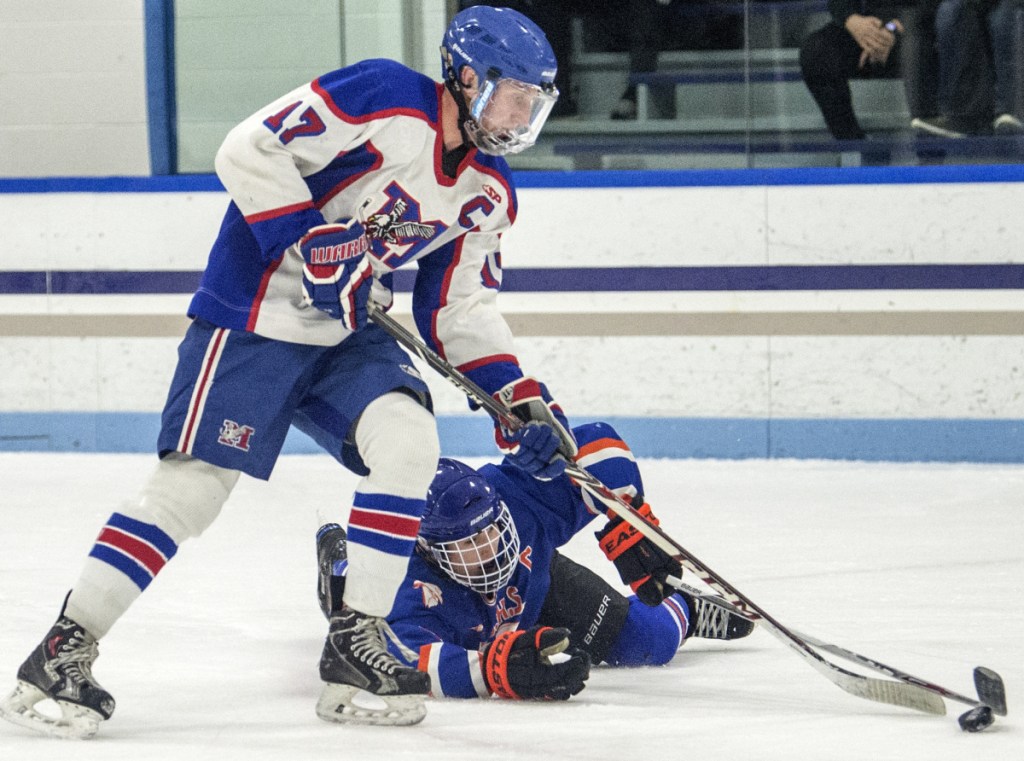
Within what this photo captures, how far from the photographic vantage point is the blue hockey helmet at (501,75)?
7.17 feet

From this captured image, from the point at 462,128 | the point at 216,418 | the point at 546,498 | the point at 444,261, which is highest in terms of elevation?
the point at 462,128

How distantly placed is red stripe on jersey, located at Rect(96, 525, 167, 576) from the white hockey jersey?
316mm

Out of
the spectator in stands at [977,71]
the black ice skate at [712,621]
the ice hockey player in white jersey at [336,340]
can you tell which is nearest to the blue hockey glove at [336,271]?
the ice hockey player in white jersey at [336,340]

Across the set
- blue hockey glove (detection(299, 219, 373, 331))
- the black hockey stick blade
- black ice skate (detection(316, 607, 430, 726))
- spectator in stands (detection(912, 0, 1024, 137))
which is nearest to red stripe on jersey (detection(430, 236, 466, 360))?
blue hockey glove (detection(299, 219, 373, 331))

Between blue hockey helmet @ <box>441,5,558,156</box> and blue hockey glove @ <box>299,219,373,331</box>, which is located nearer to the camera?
blue hockey glove @ <box>299,219,373,331</box>

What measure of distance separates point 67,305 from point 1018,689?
3.41m

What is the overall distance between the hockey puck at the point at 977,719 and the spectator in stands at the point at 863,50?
292cm

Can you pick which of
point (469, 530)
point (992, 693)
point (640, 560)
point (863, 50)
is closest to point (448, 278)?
point (469, 530)

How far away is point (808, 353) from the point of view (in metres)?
4.49

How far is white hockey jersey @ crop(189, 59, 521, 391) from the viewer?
212 centimetres

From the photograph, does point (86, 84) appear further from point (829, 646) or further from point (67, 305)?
point (829, 646)

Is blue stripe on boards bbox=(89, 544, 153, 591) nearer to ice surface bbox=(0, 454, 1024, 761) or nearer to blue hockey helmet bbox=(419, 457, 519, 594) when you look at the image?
ice surface bbox=(0, 454, 1024, 761)

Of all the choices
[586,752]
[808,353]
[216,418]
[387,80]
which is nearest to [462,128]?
[387,80]

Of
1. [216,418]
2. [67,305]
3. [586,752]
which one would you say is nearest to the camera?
[586,752]
